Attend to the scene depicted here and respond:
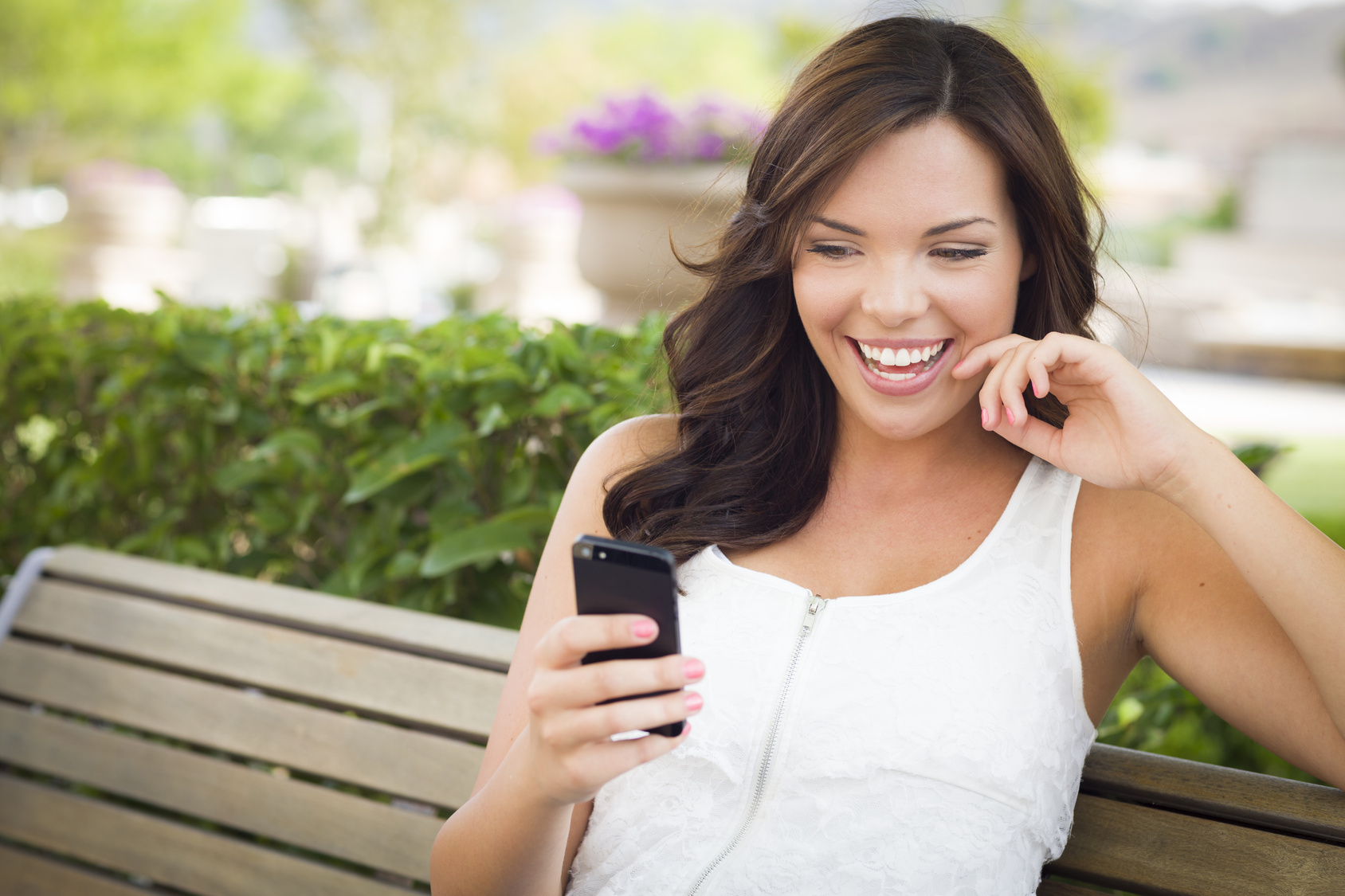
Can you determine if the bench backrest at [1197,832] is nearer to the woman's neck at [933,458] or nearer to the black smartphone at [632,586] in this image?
the woman's neck at [933,458]

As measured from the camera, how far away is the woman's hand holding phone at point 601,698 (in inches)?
44.8

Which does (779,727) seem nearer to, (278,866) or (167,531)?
(278,866)

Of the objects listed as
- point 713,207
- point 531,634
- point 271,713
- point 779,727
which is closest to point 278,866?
point 271,713

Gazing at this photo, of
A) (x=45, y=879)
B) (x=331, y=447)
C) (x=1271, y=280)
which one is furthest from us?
(x=1271, y=280)

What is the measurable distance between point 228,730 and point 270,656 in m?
0.16

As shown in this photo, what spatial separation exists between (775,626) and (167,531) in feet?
6.21

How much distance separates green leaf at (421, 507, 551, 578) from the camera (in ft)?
6.95

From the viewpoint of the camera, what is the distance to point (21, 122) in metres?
26.8

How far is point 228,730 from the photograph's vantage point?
6.88ft

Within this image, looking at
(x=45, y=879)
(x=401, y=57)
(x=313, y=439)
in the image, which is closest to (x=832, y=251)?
(x=313, y=439)

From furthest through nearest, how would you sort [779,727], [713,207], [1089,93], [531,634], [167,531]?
1. [1089,93]
2. [713,207]
3. [167,531]
4. [531,634]
5. [779,727]

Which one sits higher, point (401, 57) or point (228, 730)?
point (401, 57)

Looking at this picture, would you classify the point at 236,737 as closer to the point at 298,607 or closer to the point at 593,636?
the point at 298,607

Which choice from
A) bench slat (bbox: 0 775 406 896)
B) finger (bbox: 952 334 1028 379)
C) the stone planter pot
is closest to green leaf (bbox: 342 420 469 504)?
bench slat (bbox: 0 775 406 896)
